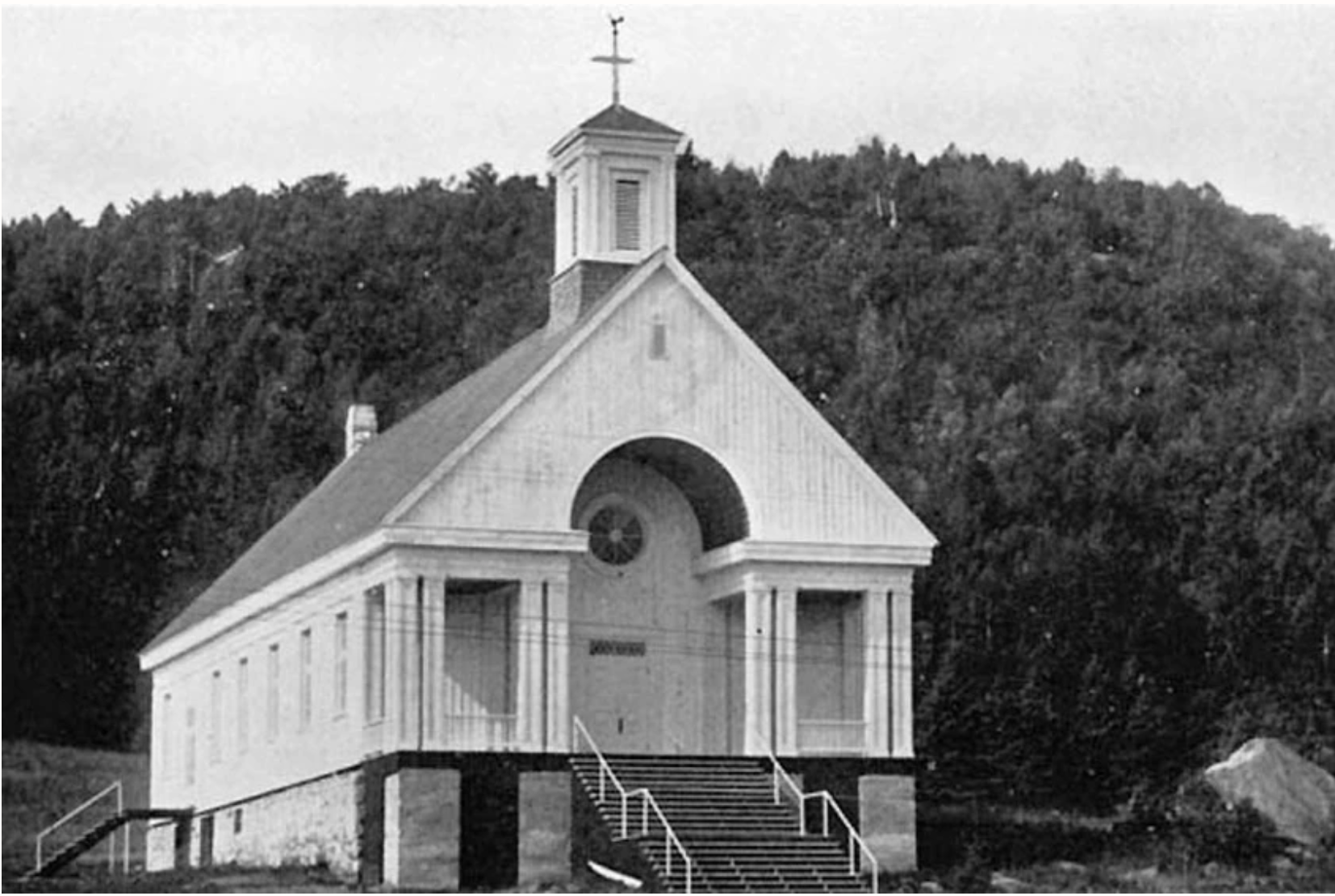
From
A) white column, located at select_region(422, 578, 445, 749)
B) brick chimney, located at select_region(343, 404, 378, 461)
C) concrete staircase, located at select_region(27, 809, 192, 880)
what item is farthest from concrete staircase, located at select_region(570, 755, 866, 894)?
brick chimney, located at select_region(343, 404, 378, 461)

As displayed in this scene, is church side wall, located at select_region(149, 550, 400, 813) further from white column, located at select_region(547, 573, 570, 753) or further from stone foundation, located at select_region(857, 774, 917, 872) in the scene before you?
stone foundation, located at select_region(857, 774, 917, 872)

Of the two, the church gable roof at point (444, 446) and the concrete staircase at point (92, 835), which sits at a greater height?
the church gable roof at point (444, 446)

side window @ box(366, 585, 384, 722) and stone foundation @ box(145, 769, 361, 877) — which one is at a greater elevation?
side window @ box(366, 585, 384, 722)

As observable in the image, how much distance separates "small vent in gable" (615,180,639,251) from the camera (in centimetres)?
4831

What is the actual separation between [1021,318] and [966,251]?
299 centimetres

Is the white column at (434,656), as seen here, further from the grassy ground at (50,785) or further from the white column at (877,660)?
the grassy ground at (50,785)

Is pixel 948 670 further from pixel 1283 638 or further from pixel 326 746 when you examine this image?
pixel 326 746

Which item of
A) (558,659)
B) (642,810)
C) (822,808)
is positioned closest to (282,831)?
(558,659)

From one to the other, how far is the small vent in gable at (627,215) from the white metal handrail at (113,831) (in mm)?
11051

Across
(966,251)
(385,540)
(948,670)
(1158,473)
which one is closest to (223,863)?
(385,540)

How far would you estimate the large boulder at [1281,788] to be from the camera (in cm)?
5191

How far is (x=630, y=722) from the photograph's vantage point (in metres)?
48.0

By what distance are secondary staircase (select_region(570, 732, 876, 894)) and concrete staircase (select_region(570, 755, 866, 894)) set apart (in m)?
0.01

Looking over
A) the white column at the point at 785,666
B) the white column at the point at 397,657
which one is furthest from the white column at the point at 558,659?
the white column at the point at 785,666
